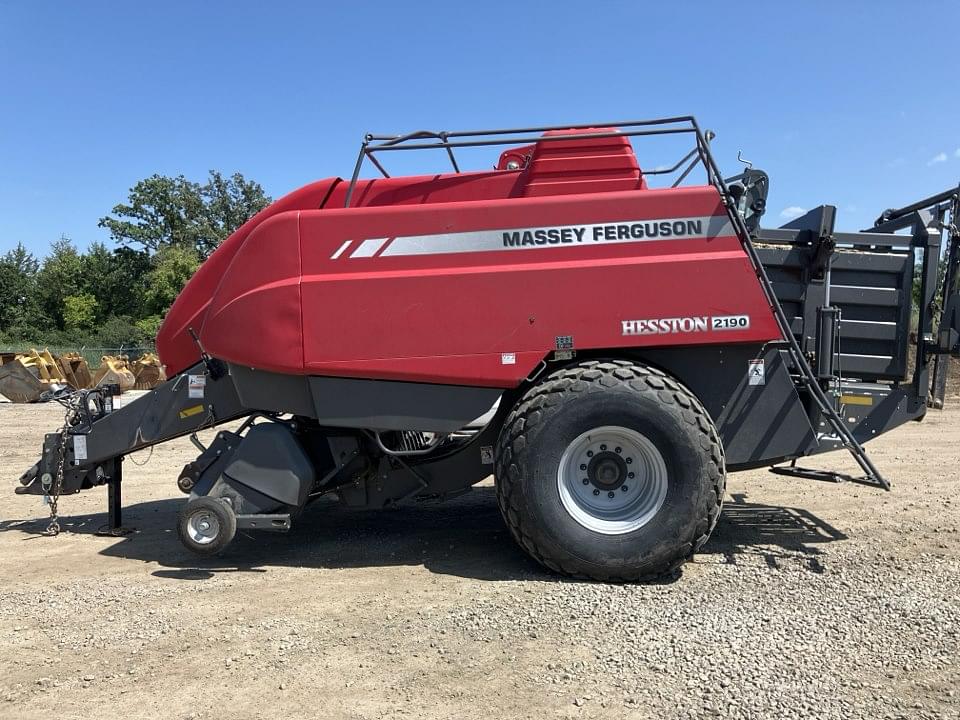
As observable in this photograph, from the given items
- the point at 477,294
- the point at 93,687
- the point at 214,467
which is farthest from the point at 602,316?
the point at 93,687

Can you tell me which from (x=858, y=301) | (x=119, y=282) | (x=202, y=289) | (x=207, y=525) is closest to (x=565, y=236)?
(x=858, y=301)

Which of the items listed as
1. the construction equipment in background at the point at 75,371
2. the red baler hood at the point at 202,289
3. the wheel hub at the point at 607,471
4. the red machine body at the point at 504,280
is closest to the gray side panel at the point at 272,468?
the red machine body at the point at 504,280

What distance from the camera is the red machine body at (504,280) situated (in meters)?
4.29

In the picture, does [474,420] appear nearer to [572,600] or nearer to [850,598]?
[572,600]

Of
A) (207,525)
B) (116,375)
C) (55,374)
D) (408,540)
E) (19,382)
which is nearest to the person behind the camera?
(207,525)

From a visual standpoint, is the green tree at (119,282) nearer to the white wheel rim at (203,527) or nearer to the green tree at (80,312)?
the green tree at (80,312)

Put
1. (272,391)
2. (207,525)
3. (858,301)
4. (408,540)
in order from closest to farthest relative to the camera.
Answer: (207,525)
(272,391)
(858,301)
(408,540)

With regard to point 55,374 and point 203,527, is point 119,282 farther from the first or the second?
point 203,527

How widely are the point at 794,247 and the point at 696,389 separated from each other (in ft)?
4.06

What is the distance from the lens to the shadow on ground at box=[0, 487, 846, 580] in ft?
15.5

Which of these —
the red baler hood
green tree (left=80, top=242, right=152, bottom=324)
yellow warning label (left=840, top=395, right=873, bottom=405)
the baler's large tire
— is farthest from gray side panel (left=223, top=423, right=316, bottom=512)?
green tree (left=80, top=242, right=152, bottom=324)

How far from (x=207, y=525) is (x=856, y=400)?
4447mm

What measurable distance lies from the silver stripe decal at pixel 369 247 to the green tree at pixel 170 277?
127ft

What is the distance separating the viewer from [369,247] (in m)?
4.43
